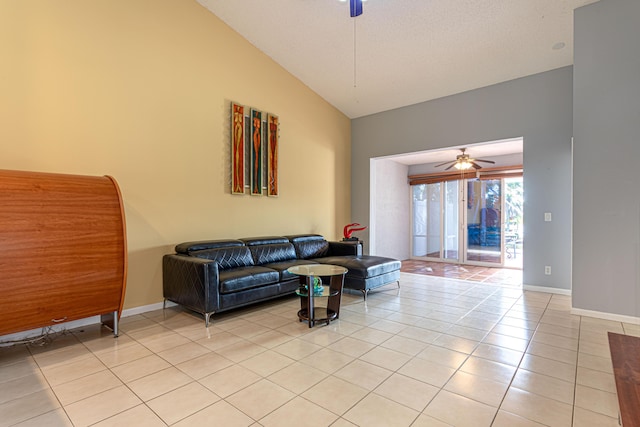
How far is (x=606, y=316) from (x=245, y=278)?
13.9 feet

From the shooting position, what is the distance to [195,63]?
4305 mm

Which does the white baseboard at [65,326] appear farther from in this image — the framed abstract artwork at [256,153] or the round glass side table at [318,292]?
the framed abstract artwork at [256,153]

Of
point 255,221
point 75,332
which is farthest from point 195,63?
point 75,332

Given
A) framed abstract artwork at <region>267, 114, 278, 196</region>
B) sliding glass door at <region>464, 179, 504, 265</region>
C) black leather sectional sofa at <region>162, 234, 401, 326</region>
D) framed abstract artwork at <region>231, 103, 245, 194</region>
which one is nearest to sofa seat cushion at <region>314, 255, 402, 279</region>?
black leather sectional sofa at <region>162, 234, 401, 326</region>

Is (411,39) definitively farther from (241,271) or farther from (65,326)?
(65,326)

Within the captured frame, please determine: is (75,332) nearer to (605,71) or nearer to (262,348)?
(262,348)

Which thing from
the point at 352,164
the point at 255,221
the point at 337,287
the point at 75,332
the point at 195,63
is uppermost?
the point at 195,63

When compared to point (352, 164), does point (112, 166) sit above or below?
below

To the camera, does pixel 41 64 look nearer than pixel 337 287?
Yes

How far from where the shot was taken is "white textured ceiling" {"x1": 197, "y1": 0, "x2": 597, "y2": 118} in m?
3.90

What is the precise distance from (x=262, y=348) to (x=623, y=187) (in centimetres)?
433

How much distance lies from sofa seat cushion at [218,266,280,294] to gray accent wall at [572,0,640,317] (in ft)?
12.5

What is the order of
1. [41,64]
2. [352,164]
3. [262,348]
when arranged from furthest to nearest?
[352,164], [41,64], [262,348]

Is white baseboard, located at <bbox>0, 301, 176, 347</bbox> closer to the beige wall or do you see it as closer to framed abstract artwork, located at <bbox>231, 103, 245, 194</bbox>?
the beige wall
